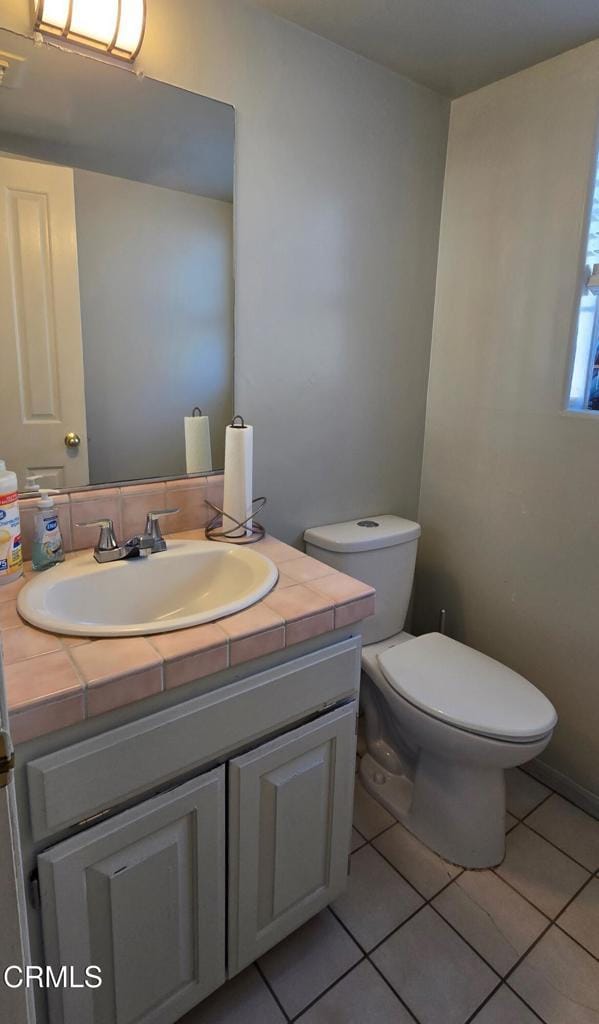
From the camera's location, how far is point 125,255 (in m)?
1.25

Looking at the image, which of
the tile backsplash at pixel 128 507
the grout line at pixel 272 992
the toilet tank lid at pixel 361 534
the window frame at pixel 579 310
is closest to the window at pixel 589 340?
the window frame at pixel 579 310

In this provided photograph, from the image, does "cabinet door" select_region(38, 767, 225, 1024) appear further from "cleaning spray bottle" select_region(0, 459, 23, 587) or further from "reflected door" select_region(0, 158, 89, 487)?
"reflected door" select_region(0, 158, 89, 487)

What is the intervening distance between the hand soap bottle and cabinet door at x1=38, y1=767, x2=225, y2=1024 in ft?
1.79

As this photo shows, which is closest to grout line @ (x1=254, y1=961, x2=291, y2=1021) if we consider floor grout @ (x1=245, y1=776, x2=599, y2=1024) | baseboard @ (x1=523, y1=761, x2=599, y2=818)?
floor grout @ (x1=245, y1=776, x2=599, y2=1024)

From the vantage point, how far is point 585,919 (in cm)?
137

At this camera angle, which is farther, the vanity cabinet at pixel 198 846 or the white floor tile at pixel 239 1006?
the white floor tile at pixel 239 1006

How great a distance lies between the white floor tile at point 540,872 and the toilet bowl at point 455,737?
0.17 ft

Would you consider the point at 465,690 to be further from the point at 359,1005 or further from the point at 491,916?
the point at 359,1005

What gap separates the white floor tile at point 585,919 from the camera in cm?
131

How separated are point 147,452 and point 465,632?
132 cm

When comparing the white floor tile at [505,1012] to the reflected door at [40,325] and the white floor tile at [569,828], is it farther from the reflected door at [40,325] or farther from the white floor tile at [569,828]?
the reflected door at [40,325]

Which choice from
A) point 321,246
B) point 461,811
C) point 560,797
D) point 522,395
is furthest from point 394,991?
point 321,246

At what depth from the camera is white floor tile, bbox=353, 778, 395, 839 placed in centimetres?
162

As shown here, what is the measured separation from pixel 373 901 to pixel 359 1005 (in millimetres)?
251
